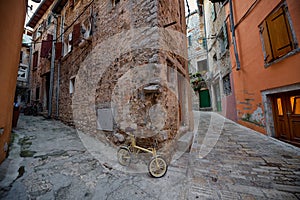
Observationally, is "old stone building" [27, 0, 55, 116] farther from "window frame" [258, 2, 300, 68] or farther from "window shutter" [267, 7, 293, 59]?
"window shutter" [267, 7, 293, 59]

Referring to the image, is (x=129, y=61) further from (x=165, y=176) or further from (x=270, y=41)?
(x=270, y=41)

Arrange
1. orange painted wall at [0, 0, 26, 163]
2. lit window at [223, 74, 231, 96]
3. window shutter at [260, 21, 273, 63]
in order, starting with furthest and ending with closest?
lit window at [223, 74, 231, 96] < window shutter at [260, 21, 273, 63] < orange painted wall at [0, 0, 26, 163]

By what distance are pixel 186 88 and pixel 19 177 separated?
5.18m

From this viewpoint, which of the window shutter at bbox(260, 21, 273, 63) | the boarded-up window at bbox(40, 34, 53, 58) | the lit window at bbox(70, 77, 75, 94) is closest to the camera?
the window shutter at bbox(260, 21, 273, 63)

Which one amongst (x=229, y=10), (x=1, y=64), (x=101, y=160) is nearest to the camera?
(x=1, y=64)

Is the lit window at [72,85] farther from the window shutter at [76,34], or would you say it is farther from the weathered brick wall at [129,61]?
the window shutter at [76,34]

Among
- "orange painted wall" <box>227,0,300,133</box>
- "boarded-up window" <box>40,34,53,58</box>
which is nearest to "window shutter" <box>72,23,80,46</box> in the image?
"boarded-up window" <box>40,34,53,58</box>

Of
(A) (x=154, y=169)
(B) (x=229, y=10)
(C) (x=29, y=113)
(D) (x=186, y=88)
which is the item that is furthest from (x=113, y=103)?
(C) (x=29, y=113)

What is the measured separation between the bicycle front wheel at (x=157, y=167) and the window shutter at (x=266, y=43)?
15.1 ft

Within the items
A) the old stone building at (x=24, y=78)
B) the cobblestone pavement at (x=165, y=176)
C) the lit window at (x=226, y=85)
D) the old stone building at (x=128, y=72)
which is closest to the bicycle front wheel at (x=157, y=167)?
the cobblestone pavement at (x=165, y=176)

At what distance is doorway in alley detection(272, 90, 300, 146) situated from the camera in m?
3.59

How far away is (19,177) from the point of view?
216 cm

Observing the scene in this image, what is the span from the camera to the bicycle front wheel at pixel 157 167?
2309 mm

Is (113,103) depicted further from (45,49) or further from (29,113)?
(29,113)
